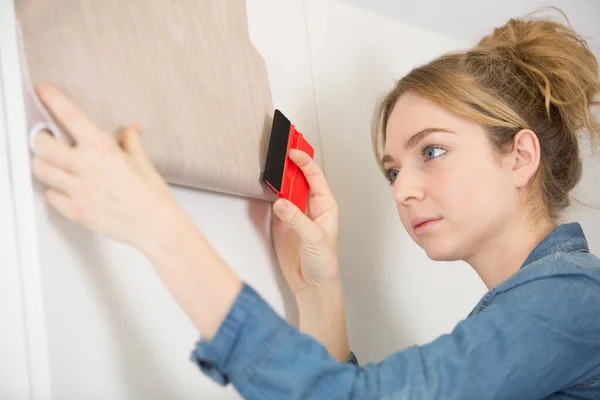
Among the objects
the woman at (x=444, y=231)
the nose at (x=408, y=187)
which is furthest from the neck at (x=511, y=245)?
the nose at (x=408, y=187)

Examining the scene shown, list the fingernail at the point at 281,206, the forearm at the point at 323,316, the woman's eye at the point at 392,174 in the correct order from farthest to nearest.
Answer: the woman's eye at the point at 392,174 < the forearm at the point at 323,316 < the fingernail at the point at 281,206

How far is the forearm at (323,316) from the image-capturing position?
1031 mm

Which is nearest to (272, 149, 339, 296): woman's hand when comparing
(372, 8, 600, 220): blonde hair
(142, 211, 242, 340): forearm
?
(372, 8, 600, 220): blonde hair

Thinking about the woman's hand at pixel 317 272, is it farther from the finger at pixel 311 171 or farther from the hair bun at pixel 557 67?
the hair bun at pixel 557 67

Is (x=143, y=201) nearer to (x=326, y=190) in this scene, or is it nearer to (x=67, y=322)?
(x=67, y=322)

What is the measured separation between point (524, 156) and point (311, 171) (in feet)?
1.12

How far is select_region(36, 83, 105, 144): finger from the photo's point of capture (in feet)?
2.01

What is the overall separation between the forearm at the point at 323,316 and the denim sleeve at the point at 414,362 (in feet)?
1.10

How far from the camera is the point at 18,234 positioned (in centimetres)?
64

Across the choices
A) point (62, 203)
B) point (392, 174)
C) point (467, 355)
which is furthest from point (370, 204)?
point (62, 203)

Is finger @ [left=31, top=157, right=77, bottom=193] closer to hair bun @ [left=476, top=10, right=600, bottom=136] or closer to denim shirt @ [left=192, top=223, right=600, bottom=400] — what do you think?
denim shirt @ [left=192, top=223, right=600, bottom=400]

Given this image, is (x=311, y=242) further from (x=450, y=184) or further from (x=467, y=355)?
(x=467, y=355)

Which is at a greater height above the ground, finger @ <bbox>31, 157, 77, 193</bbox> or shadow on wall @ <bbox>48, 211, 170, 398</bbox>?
finger @ <bbox>31, 157, 77, 193</bbox>

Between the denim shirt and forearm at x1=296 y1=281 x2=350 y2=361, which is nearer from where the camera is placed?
the denim shirt
